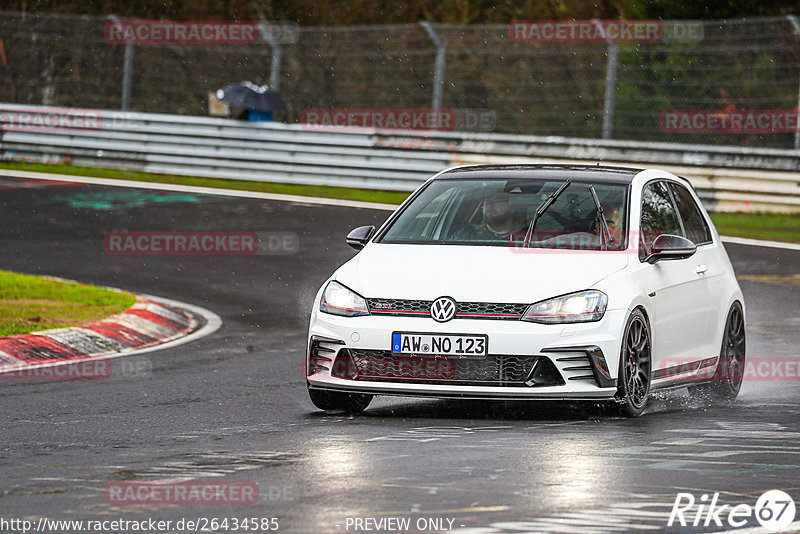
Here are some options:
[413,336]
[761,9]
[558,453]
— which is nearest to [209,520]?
[558,453]

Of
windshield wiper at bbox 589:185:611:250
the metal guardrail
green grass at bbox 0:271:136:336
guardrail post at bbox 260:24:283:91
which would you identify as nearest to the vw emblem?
windshield wiper at bbox 589:185:611:250

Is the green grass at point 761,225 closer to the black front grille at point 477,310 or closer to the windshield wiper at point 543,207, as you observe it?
the windshield wiper at point 543,207

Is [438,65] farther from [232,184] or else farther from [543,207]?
→ [543,207]

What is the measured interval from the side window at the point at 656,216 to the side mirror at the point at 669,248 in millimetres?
75

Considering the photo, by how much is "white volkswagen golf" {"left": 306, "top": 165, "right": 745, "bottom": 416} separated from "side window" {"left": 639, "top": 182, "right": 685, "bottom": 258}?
1 cm

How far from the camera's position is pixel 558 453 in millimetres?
7688

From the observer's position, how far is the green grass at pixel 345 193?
21431mm

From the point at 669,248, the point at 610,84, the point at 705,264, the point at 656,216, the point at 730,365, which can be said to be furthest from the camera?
the point at 610,84

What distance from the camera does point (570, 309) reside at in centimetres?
884

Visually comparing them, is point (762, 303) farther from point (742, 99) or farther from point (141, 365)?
point (742, 99)

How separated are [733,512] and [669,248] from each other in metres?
3.45

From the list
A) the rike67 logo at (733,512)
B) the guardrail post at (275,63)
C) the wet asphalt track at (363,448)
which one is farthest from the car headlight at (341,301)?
the guardrail post at (275,63)

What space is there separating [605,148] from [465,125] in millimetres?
4231

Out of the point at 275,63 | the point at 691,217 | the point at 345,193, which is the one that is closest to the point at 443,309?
the point at 691,217
